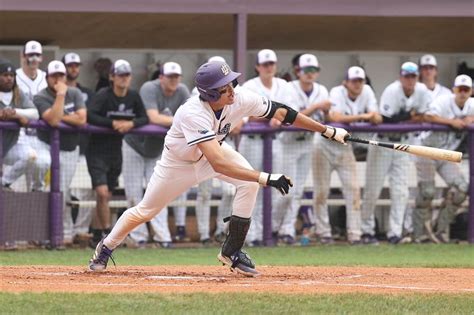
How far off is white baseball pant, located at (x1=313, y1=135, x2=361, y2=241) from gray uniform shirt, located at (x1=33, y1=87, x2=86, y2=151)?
2.74 meters

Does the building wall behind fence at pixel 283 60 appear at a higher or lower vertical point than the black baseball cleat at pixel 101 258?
higher

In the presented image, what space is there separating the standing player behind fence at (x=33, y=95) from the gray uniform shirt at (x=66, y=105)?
128mm

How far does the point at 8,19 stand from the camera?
15039 mm

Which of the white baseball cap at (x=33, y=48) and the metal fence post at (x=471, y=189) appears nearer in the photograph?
the white baseball cap at (x=33, y=48)

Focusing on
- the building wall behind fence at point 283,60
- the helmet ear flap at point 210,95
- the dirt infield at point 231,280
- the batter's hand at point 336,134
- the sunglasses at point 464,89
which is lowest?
the dirt infield at point 231,280

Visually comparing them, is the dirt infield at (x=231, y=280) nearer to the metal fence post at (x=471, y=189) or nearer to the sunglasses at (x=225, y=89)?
the sunglasses at (x=225, y=89)

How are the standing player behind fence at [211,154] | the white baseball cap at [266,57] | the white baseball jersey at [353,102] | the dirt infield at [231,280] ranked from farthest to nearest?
the white baseball jersey at [353,102] → the white baseball cap at [266,57] → the standing player behind fence at [211,154] → the dirt infield at [231,280]

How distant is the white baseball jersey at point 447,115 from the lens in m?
13.6

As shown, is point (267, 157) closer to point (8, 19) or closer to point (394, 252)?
point (394, 252)

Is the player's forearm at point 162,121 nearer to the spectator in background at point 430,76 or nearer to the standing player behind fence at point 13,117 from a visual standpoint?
the standing player behind fence at point 13,117

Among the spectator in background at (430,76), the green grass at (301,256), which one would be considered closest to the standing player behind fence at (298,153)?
the green grass at (301,256)

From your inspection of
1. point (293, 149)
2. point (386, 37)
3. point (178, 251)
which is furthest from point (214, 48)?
point (178, 251)

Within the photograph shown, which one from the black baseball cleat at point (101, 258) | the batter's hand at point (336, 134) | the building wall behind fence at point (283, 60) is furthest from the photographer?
the building wall behind fence at point (283, 60)

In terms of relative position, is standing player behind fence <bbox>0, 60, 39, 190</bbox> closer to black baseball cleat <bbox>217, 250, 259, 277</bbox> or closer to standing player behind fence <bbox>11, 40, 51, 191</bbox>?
standing player behind fence <bbox>11, 40, 51, 191</bbox>
